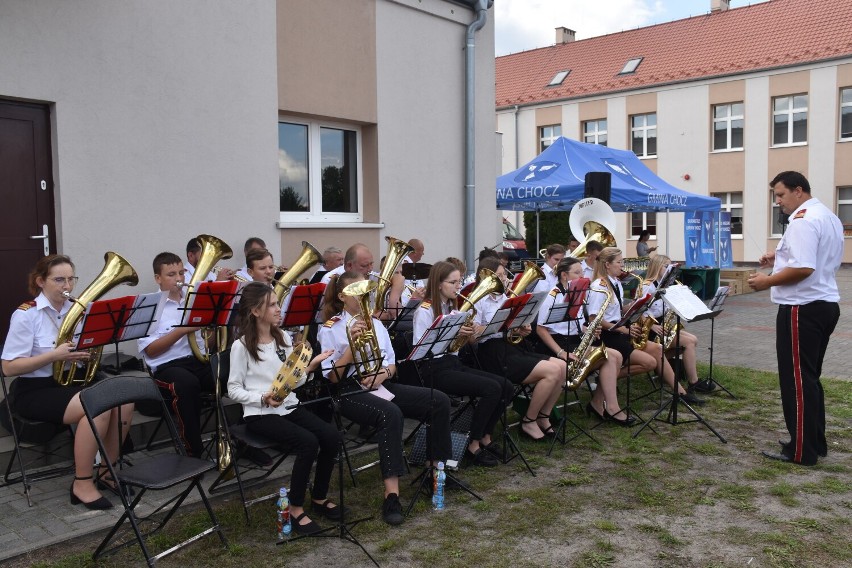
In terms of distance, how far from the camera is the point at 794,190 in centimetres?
576

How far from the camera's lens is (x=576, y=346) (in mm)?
7039

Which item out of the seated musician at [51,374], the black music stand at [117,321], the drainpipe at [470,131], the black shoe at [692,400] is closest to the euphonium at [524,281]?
the black shoe at [692,400]

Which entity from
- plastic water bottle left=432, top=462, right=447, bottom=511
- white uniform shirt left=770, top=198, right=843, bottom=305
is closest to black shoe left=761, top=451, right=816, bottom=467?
white uniform shirt left=770, top=198, right=843, bottom=305

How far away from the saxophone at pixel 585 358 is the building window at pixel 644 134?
24.8 meters

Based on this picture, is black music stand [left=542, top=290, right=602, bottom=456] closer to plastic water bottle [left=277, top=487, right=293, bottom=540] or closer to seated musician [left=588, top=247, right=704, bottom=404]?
seated musician [left=588, top=247, right=704, bottom=404]

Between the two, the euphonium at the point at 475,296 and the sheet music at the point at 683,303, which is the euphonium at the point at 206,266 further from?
the sheet music at the point at 683,303

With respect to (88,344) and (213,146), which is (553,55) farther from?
(88,344)

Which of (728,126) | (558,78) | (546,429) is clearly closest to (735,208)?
(728,126)

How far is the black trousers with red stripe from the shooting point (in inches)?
222

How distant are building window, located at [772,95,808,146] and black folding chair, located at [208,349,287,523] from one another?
2635cm

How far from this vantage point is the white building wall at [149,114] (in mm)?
6504

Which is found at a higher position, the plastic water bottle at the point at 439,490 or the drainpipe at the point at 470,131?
the drainpipe at the point at 470,131

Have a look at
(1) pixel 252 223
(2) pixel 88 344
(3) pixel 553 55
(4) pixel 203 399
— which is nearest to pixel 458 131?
(1) pixel 252 223

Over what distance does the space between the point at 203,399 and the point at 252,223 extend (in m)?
3.00
